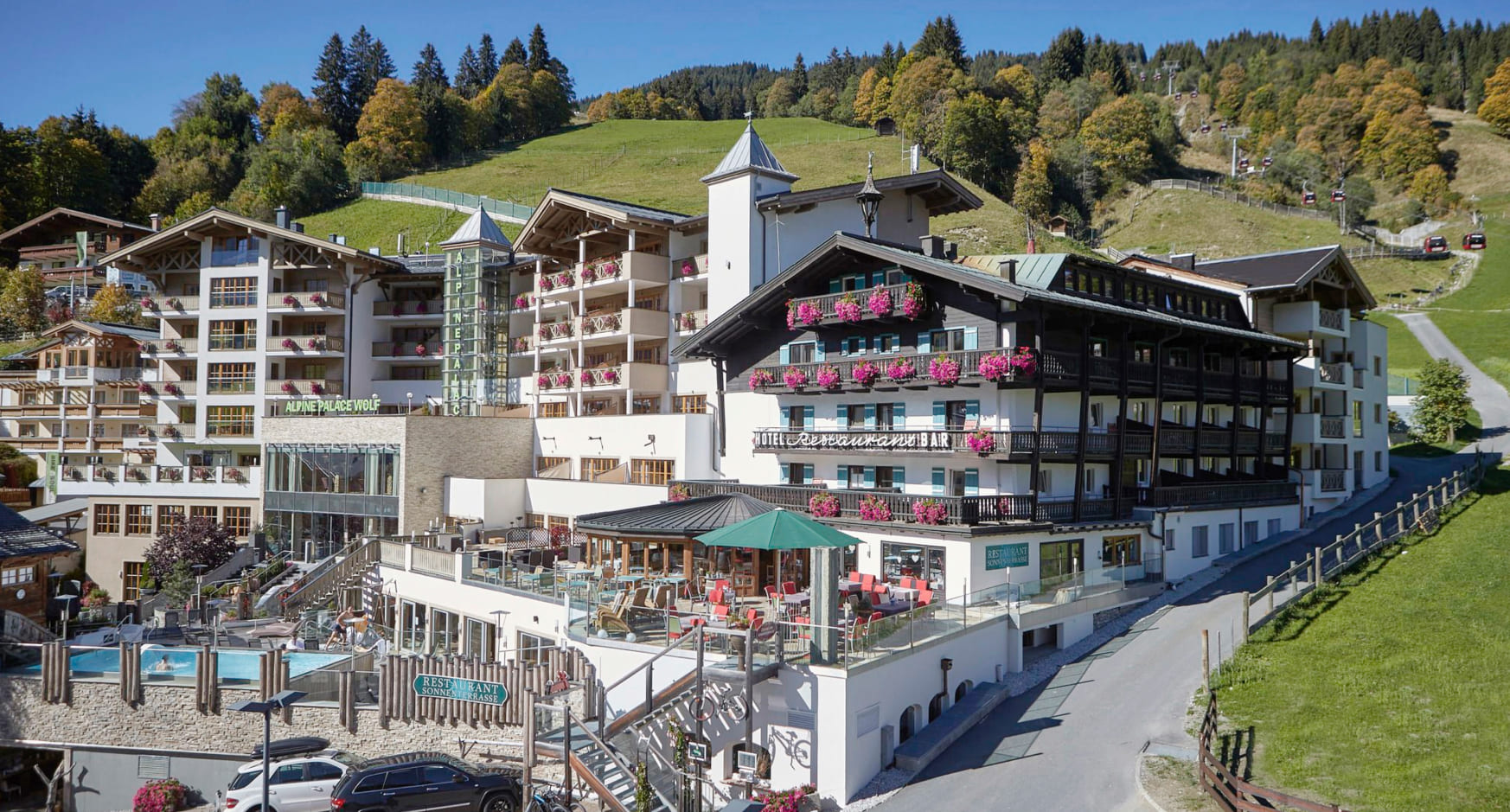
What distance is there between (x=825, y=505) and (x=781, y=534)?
8.97 m

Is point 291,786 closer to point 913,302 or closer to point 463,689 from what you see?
point 463,689

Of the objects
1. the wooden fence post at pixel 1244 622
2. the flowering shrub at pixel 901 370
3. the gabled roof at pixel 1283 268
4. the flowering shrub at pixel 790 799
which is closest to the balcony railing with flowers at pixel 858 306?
the flowering shrub at pixel 901 370

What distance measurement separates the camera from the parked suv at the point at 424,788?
19.6 metres

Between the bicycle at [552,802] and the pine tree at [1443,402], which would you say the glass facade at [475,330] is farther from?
the pine tree at [1443,402]

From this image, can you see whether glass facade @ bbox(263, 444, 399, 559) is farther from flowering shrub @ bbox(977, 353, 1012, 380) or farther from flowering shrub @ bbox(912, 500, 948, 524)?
flowering shrub @ bbox(977, 353, 1012, 380)

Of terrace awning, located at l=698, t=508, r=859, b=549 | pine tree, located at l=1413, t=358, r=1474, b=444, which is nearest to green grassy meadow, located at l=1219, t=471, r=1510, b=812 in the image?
terrace awning, located at l=698, t=508, r=859, b=549

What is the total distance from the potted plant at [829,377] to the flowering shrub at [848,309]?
70.4 inches

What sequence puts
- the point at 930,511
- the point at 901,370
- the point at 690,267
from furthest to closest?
the point at 690,267 < the point at 901,370 < the point at 930,511

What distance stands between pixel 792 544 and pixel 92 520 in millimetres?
42694

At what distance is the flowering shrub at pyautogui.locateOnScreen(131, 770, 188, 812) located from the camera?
2519cm

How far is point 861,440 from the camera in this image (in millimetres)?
33562

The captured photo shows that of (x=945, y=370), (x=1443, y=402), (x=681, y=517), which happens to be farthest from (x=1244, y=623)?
(x=1443, y=402)

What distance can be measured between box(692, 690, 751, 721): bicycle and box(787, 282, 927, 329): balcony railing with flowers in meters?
14.7

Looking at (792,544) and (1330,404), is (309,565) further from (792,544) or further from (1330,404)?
(1330,404)
